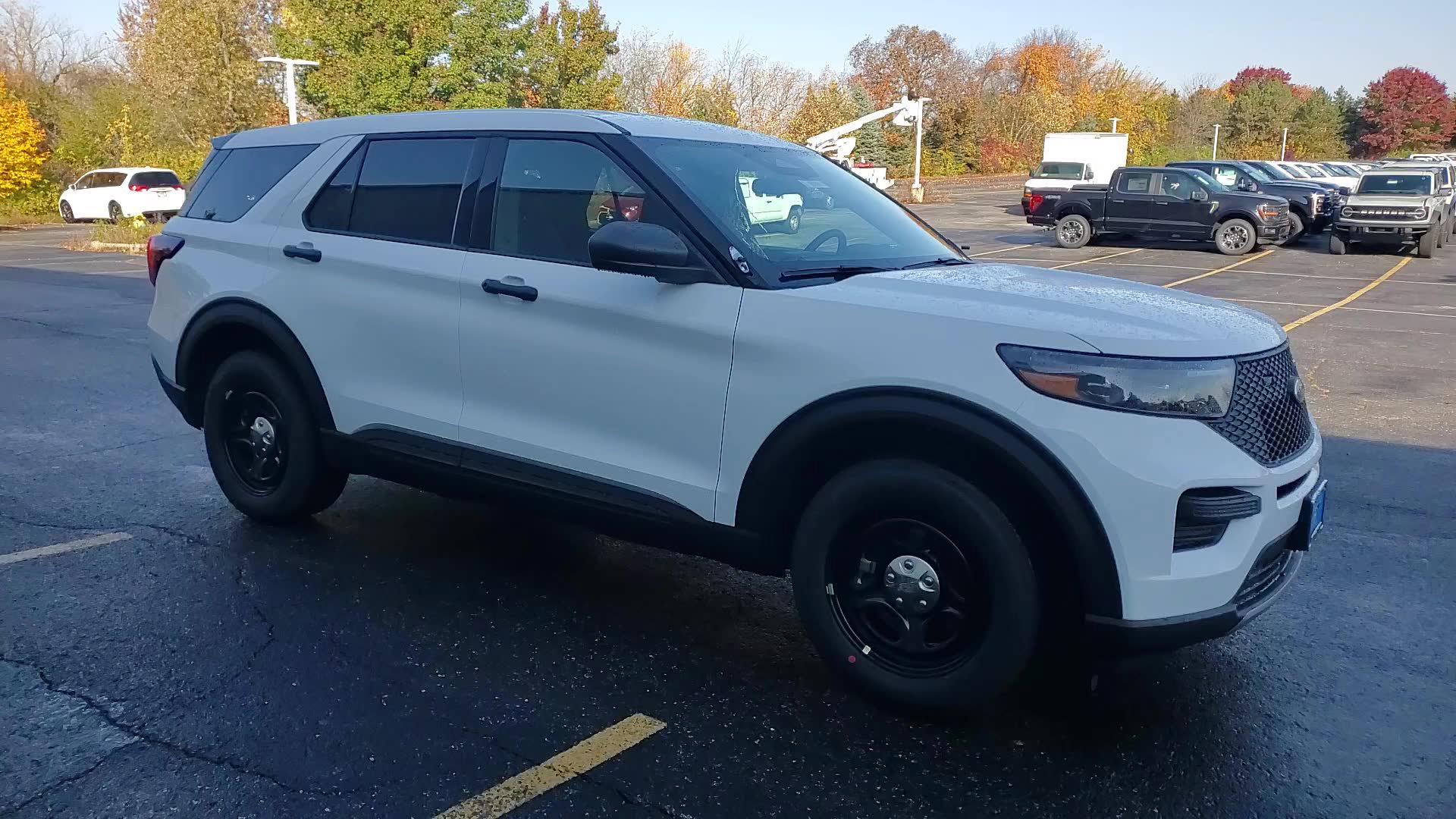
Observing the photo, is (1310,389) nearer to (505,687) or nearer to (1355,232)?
(505,687)

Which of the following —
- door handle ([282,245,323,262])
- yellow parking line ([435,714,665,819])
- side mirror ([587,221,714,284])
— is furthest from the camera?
door handle ([282,245,323,262])

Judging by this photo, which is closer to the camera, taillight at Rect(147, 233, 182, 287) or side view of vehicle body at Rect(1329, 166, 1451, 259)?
taillight at Rect(147, 233, 182, 287)

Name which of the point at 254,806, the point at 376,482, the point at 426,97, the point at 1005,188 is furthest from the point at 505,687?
the point at 1005,188

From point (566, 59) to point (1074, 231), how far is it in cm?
2031

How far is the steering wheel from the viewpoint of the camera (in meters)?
4.02

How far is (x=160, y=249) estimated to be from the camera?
543 centimetres

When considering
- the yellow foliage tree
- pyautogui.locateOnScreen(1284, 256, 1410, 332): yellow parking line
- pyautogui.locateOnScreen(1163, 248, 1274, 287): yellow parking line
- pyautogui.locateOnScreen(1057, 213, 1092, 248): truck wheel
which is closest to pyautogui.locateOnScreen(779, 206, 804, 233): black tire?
pyautogui.locateOnScreen(1284, 256, 1410, 332): yellow parking line

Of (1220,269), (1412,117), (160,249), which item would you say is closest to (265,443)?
(160,249)

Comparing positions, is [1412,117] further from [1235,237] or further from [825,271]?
[825,271]

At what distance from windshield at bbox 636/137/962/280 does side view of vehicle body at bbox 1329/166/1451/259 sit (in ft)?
75.4

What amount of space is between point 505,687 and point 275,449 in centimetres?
211

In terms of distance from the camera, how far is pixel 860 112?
5806 centimetres

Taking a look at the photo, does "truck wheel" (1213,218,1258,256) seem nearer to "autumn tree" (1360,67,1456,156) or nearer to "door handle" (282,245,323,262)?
"door handle" (282,245,323,262)

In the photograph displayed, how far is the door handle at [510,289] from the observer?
404cm
